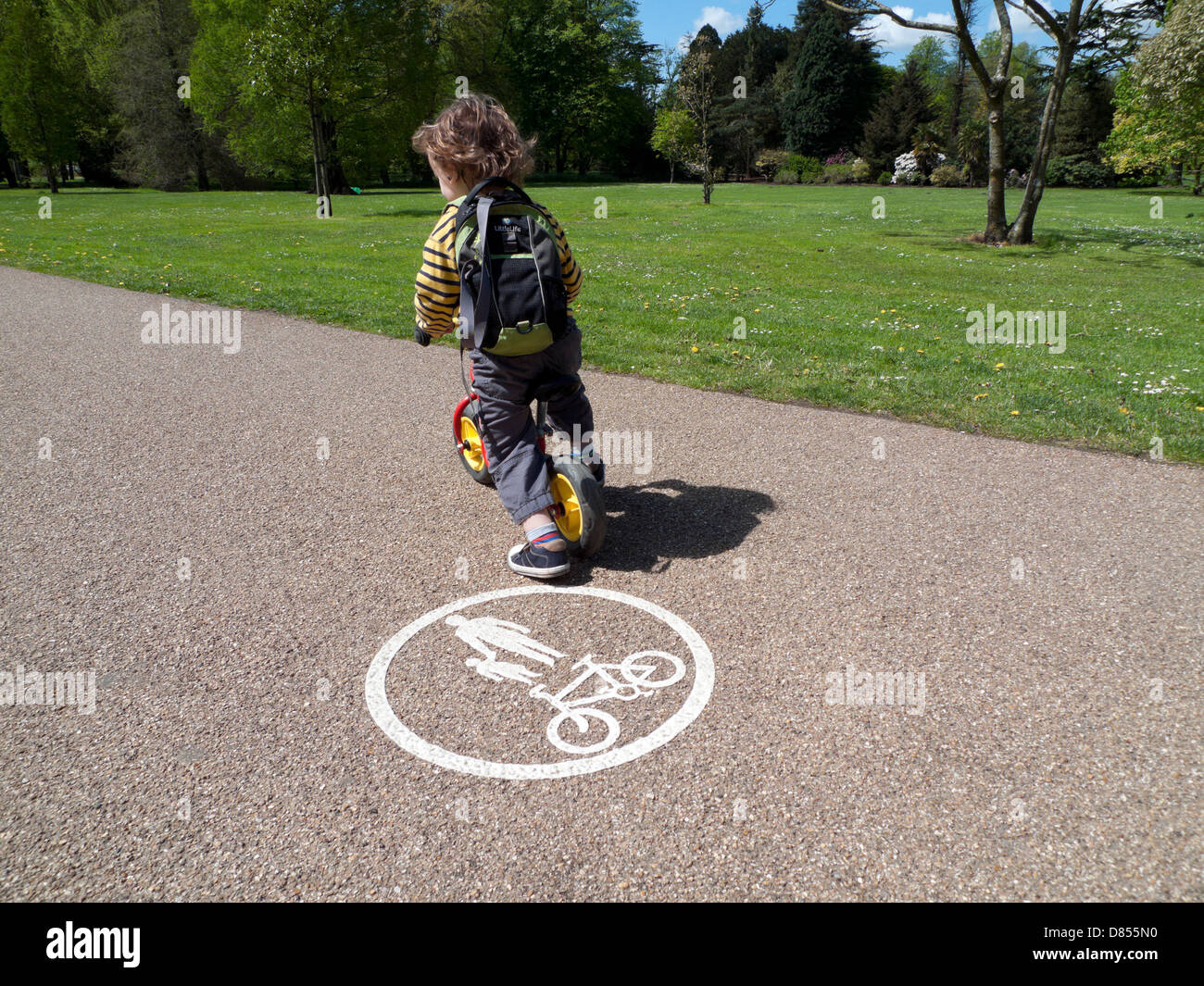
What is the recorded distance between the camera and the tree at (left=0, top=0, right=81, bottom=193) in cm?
3856

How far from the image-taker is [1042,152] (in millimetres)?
16594

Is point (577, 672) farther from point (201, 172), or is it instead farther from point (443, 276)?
point (201, 172)

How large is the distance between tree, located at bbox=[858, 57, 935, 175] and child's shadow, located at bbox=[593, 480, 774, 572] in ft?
177

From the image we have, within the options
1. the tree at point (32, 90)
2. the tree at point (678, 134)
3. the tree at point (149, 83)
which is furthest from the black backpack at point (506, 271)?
the tree at point (32, 90)

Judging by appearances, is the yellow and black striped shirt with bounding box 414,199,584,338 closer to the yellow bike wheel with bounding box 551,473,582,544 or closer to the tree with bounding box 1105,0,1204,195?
the yellow bike wheel with bounding box 551,473,582,544

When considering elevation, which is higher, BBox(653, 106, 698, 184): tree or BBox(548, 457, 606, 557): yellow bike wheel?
BBox(653, 106, 698, 184): tree

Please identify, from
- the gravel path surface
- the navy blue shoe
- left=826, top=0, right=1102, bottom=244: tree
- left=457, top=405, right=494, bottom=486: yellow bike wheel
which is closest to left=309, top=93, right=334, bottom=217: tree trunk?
left=826, top=0, right=1102, bottom=244: tree

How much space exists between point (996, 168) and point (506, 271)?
16617 millimetres

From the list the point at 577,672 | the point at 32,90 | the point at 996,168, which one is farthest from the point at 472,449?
the point at 32,90

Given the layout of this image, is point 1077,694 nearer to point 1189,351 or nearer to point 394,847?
point 394,847

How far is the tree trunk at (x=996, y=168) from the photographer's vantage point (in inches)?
620

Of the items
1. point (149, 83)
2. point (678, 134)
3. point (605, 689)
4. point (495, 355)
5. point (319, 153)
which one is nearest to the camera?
point (605, 689)
